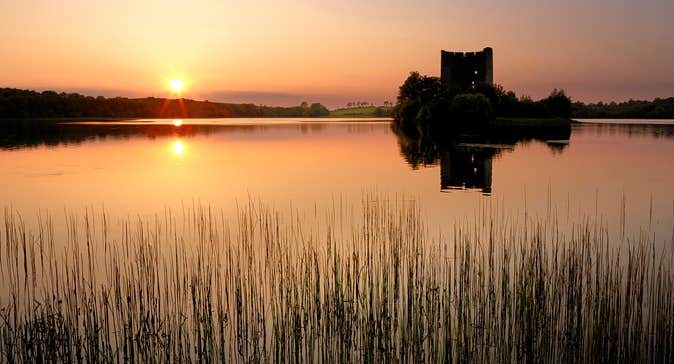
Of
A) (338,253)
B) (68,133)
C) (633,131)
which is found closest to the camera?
(338,253)

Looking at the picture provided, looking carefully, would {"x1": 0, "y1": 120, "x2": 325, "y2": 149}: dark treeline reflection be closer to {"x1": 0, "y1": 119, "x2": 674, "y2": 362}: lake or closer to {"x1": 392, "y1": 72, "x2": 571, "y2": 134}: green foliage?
{"x1": 0, "y1": 119, "x2": 674, "y2": 362}: lake

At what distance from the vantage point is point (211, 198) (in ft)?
63.1

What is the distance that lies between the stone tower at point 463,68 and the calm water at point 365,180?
2195 inches

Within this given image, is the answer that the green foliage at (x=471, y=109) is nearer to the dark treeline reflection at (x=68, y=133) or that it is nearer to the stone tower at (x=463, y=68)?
the dark treeline reflection at (x=68, y=133)

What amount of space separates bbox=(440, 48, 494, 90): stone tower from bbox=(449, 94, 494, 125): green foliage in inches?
1002

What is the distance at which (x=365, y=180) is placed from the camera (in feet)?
79.6

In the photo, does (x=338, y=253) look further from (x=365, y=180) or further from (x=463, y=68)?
(x=463, y=68)

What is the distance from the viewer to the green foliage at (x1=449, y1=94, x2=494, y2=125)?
6700 centimetres

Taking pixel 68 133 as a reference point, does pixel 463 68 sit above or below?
above

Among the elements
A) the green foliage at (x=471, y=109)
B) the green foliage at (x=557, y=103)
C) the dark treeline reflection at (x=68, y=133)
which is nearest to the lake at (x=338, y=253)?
the dark treeline reflection at (x=68, y=133)

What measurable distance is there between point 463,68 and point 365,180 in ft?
245

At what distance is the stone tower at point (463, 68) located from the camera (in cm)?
9275

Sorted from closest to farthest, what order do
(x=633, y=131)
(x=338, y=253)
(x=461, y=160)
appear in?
(x=338, y=253), (x=461, y=160), (x=633, y=131)

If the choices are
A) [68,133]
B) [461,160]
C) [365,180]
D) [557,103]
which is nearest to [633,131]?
[557,103]
